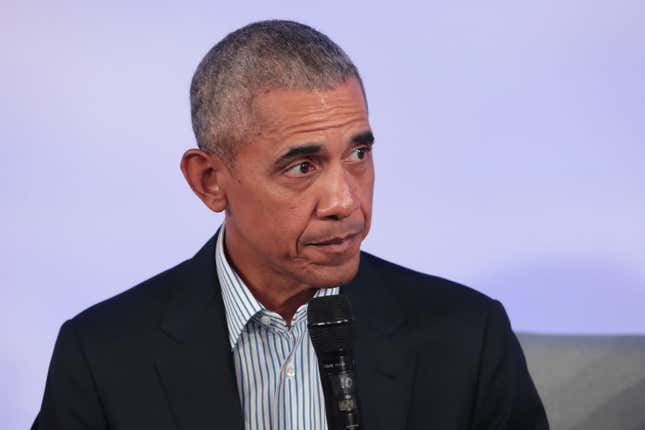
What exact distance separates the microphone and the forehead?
1.18ft

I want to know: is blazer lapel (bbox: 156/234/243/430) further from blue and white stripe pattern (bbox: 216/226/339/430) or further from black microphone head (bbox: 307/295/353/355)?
black microphone head (bbox: 307/295/353/355)

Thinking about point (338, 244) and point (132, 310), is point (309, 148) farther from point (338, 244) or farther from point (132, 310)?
point (132, 310)

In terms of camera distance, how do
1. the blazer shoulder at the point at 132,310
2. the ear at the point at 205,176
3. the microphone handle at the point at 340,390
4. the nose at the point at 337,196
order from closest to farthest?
the microphone handle at the point at 340,390, the nose at the point at 337,196, the ear at the point at 205,176, the blazer shoulder at the point at 132,310

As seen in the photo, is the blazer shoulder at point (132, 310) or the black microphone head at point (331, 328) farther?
the blazer shoulder at point (132, 310)

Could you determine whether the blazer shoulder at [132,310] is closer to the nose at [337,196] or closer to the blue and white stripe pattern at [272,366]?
the blue and white stripe pattern at [272,366]

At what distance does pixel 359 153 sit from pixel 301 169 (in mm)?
92

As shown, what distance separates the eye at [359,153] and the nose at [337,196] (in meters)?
0.04

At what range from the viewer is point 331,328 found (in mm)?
1380

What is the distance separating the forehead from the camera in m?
1.68

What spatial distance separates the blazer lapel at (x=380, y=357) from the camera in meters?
1.83

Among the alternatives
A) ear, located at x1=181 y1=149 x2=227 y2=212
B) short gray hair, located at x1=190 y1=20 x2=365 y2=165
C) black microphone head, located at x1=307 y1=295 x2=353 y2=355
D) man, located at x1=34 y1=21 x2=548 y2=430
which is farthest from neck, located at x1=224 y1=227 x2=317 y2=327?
black microphone head, located at x1=307 y1=295 x2=353 y2=355

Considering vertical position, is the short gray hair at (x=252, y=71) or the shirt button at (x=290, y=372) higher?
the short gray hair at (x=252, y=71)

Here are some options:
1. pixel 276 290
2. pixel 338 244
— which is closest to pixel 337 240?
pixel 338 244

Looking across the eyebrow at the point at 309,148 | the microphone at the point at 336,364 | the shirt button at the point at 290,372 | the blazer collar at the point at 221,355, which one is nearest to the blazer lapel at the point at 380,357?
the blazer collar at the point at 221,355
